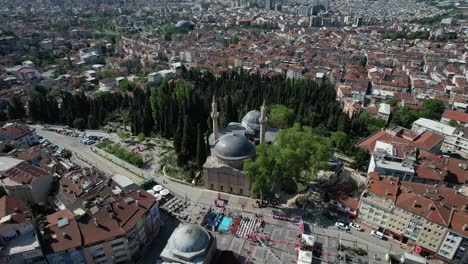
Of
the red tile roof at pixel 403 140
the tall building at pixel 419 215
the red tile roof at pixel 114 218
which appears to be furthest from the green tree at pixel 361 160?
the red tile roof at pixel 114 218

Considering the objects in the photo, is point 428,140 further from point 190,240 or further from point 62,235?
point 62,235

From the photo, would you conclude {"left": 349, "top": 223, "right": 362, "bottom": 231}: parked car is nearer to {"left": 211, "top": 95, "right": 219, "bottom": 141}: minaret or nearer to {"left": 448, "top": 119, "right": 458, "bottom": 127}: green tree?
{"left": 211, "top": 95, "right": 219, "bottom": 141}: minaret

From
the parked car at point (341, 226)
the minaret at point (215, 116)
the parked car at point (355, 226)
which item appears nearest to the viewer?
the parked car at point (355, 226)

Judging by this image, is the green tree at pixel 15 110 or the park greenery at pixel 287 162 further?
the green tree at pixel 15 110

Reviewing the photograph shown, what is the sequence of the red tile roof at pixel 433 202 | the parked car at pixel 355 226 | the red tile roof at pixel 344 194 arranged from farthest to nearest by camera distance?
the red tile roof at pixel 344 194 → the parked car at pixel 355 226 → the red tile roof at pixel 433 202

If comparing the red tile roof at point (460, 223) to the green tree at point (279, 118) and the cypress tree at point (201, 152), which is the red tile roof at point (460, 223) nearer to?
the green tree at point (279, 118)

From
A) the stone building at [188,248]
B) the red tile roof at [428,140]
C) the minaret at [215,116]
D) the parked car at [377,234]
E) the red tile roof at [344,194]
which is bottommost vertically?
the parked car at [377,234]
